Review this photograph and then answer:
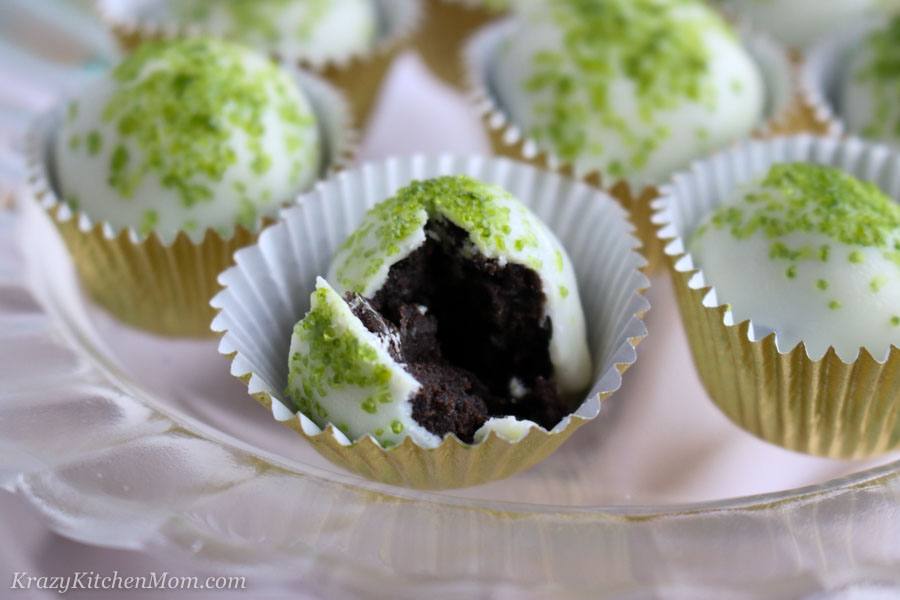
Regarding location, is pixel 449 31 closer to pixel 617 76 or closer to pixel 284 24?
pixel 284 24

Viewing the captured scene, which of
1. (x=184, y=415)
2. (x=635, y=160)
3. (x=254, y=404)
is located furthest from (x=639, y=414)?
(x=184, y=415)

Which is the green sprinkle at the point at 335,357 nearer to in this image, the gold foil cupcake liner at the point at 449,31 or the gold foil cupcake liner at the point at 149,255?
the gold foil cupcake liner at the point at 149,255

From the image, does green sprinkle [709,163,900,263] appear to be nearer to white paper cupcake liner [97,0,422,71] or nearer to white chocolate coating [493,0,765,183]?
white chocolate coating [493,0,765,183]

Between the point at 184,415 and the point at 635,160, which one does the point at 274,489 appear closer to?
the point at 184,415

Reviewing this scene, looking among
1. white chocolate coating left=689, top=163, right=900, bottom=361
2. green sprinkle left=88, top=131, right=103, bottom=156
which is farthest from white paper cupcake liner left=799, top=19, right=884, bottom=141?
green sprinkle left=88, top=131, right=103, bottom=156

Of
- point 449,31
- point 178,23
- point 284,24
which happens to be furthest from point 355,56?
point 449,31

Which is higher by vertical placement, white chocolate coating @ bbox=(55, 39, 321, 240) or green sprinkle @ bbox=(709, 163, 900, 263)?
green sprinkle @ bbox=(709, 163, 900, 263)
